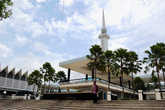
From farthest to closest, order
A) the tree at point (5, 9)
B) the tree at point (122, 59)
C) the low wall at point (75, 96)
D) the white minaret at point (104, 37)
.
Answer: the white minaret at point (104, 37) → the tree at point (122, 59) → the low wall at point (75, 96) → the tree at point (5, 9)

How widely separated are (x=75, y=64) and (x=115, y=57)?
10.3 meters

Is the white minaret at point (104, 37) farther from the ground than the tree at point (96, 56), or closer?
farther from the ground

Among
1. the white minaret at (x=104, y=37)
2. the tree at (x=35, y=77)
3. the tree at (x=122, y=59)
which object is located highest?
the white minaret at (x=104, y=37)

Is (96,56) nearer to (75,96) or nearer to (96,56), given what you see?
(96,56)

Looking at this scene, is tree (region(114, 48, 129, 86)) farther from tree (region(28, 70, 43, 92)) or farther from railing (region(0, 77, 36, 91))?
railing (region(0, 77, 36, 91))

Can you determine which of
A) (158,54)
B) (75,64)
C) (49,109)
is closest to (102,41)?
(75,64)

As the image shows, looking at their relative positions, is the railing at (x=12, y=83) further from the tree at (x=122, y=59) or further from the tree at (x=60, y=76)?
the tree at (x=122, y=59)

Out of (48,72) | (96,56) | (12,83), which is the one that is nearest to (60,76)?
(48,72)

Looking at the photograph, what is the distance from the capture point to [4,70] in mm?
63562

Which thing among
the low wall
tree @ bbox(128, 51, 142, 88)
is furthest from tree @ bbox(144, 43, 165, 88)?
the low wall

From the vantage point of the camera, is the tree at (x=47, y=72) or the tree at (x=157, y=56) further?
the tree at (x=47, y=72)

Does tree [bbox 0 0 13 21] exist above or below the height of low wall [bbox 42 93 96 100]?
above

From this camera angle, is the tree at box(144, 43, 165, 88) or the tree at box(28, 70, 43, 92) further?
the tree at box(28, 70, 43, 92)

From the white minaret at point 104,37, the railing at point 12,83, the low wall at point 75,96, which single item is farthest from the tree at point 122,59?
the railing at point 12,83
